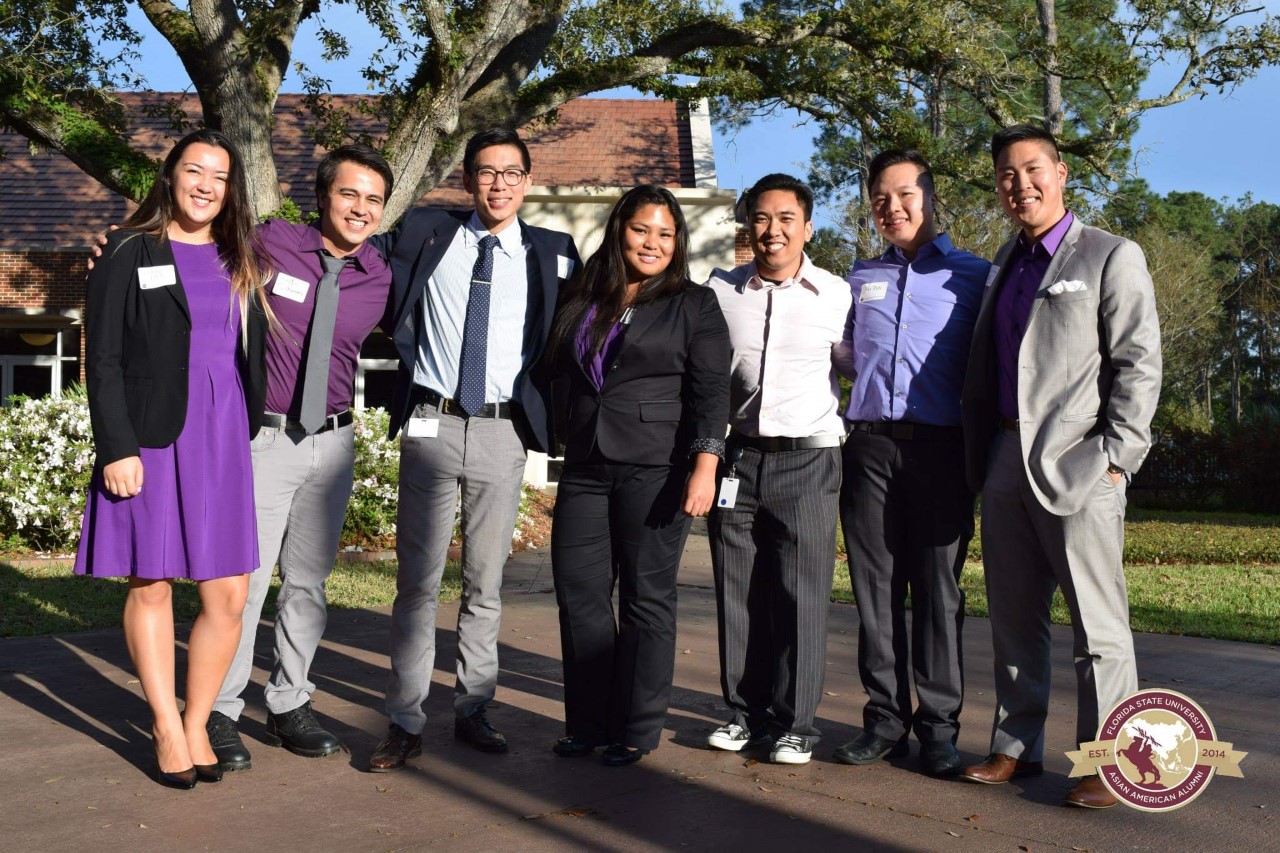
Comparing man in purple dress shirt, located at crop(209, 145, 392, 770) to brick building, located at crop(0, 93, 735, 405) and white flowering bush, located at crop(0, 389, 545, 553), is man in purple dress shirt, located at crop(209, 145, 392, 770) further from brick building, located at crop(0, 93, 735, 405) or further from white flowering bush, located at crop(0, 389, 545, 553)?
brick building, located at crop(0, 93, 735, 405)

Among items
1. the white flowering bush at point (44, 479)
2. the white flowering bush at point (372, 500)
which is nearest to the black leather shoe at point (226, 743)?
the white flowering bush at point (372, 500)

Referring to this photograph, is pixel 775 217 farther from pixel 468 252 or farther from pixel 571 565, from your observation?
pixel 571 565

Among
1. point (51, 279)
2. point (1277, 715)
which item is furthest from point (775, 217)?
point (51, 279)

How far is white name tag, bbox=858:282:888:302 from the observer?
15.2ft

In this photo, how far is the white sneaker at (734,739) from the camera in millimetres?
4645

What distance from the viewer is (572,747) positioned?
4.61 m

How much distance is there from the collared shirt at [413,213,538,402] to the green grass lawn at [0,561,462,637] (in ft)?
11.9

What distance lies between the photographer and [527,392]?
15.2 feet

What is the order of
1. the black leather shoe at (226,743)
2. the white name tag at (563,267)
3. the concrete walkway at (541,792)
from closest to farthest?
the concrete walkway at (541,792) → the black leather shoe at (226,743) → the white name tag at (563,267)

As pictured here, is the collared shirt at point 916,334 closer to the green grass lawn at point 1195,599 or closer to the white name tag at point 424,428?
the white name tag at point 424,428

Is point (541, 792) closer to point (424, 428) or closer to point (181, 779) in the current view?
point (181, 779)

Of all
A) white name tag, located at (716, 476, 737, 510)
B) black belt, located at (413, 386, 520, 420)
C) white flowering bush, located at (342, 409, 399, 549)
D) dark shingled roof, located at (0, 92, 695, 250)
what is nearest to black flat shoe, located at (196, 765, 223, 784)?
black belt, located at (413, 386, 520, 420)

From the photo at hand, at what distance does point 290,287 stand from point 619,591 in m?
1.69

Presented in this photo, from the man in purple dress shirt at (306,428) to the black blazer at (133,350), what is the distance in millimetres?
417
